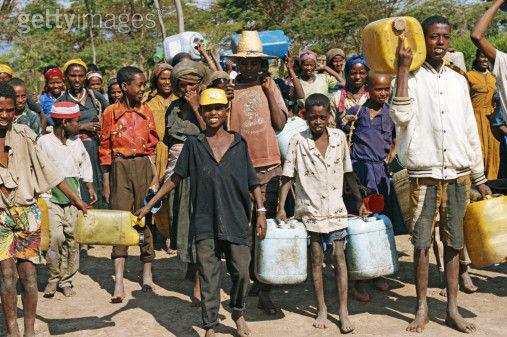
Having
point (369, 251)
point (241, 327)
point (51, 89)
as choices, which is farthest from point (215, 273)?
point (51, 89)

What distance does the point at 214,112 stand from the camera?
5023 mm

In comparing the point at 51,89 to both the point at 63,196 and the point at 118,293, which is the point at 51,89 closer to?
the point at 63,196

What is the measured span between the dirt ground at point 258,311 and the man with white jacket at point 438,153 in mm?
368

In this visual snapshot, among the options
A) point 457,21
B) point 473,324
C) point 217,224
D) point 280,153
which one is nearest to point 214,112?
point 217,224

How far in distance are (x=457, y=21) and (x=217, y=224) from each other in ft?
91.8

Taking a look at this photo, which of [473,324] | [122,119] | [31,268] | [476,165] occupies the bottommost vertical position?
[473,324]

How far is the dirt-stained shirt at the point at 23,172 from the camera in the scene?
4793 mm

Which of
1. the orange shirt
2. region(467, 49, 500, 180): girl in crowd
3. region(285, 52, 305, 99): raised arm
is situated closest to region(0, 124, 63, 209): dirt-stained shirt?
the orange shirt

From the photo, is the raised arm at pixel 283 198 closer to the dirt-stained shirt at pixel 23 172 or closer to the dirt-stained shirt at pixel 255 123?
the dirt-stained shirt at pixel 255 123

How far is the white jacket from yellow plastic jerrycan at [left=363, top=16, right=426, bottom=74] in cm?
21

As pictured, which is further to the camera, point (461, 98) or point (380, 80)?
point (380, 80)

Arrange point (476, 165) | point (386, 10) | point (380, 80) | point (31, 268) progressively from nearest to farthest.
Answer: point (31, 268) → point (476, 165) → point (380, 80) → point (386, 10)

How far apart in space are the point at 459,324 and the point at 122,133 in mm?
3416

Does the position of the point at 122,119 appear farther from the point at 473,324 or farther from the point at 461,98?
the point at 473,324
